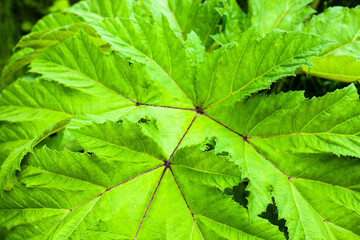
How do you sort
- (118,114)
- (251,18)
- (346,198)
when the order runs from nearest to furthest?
(346,198) < (118,114) < (251,18)

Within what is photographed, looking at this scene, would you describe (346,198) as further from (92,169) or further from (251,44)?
(92,169)

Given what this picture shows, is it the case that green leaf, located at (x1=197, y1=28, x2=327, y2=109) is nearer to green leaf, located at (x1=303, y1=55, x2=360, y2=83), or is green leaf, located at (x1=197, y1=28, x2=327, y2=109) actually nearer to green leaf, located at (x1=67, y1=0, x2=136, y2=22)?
green leaf, located at (x1=303, y1=55, x2=360, y2=83)

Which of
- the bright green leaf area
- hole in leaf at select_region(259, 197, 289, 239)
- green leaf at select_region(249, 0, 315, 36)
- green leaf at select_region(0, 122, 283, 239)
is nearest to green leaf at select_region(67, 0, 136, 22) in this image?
the bright green leaf area

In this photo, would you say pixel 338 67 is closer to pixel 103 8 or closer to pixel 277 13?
pixel 277 13

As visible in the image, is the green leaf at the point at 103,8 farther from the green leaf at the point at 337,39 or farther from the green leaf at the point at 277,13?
the green leaf at the point at 337,39

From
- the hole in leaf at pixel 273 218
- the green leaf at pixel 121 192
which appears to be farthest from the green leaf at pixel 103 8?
the hole in leaf at pixel 273 218

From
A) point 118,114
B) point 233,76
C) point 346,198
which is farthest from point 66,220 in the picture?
point 346,198

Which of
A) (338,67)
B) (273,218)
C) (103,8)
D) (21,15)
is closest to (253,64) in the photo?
(338,67)
